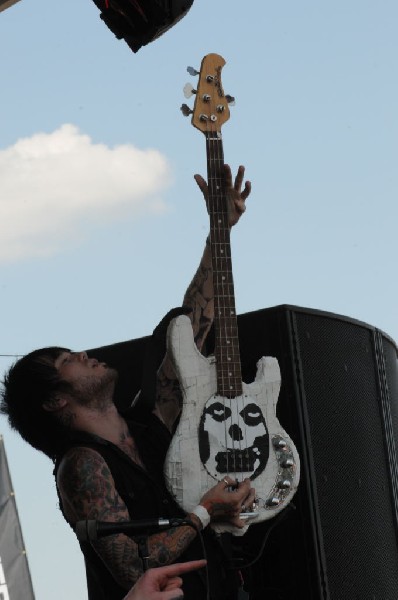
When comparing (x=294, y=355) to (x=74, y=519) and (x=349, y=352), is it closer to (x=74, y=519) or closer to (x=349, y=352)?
(x=349, y=352)

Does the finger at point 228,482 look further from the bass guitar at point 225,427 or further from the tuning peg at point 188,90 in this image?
the tuning peg at point 188,90

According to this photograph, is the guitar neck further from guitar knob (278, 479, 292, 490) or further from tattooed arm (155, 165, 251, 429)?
guitar knob (278, 479, 292, 490)

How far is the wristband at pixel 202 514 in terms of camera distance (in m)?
2.83

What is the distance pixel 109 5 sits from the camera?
3.26 meters

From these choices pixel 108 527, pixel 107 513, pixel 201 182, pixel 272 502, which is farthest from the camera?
pixel 201 182

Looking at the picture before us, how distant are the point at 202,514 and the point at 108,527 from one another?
1.73ft

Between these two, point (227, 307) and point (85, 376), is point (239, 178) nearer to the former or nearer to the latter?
point (227, 307)

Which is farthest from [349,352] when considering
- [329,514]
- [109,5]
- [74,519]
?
[109,5]

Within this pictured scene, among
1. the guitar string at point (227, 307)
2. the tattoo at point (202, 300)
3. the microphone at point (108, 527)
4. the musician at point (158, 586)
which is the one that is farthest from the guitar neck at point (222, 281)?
the musician at point (158, 586)

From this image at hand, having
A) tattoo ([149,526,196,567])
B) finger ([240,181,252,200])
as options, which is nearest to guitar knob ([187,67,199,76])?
finger ([240,181,252,200])

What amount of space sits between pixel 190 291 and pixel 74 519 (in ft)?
3.05

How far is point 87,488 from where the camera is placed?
2816 mm

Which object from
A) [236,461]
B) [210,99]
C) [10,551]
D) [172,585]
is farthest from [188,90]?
[10,551]

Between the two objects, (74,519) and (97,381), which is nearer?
(74,519)
